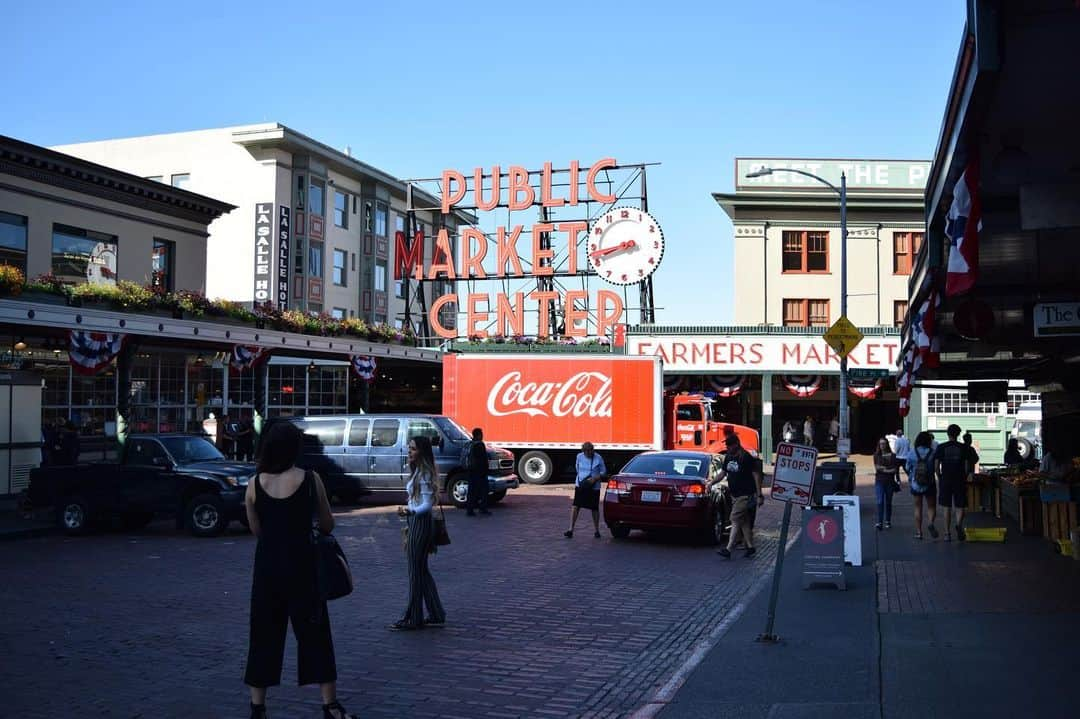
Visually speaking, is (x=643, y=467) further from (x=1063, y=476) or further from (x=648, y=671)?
(x=648, y=671)

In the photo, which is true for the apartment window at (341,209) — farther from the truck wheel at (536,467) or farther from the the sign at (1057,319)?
the the sign at (1057,319)

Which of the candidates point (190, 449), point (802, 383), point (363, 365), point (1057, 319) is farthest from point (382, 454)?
point (802, 383)

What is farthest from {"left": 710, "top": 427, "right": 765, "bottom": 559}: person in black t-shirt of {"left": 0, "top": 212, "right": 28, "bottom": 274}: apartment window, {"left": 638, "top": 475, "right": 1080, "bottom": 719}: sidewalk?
{"left": 0, "top": 212, "right": 28, "bottom": 274}: apartment window

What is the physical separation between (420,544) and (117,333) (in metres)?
13.9

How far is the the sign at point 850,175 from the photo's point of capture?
45219 millimetres

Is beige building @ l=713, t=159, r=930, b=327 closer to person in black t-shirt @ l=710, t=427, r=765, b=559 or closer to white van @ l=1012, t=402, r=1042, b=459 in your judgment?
white van @ l=1012, t=402, r=1042, b=459

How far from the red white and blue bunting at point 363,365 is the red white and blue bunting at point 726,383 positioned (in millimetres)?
15136

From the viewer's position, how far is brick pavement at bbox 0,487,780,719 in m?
7.71

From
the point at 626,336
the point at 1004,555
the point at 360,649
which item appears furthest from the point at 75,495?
the point at 626,336

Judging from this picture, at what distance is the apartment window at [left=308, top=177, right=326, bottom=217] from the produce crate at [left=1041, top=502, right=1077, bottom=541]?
1665 inches

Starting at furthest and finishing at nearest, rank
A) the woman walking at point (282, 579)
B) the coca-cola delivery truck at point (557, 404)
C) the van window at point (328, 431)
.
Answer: the coca-cola delivery truck at point (557, 404) → the van window at point (328, 431) → the woman walking at point (282, 579)

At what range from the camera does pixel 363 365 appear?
3183 centimetres

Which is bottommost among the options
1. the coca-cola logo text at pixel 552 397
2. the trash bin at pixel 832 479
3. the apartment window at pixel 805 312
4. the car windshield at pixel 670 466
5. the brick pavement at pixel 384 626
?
the brick pavement at pixel 384 626

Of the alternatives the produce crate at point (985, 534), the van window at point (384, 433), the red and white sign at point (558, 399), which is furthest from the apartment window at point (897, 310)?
the produce crate at point (985, 534)
